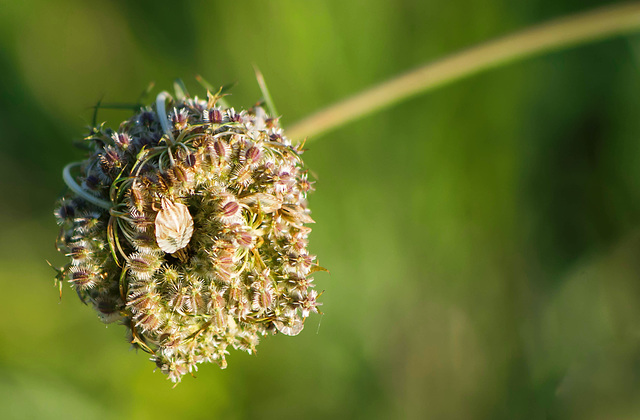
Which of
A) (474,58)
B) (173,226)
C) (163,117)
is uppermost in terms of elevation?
(474,58)

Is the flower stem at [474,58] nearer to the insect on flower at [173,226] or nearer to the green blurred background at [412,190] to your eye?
the insect on flower at [173,226]

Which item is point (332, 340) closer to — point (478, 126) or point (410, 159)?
point (410, 159)

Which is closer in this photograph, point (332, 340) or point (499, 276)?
point (332, 340)

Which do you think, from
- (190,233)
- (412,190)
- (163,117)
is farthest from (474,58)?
(412,190)

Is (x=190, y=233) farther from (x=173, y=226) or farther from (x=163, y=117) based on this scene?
(x=163, y=117)

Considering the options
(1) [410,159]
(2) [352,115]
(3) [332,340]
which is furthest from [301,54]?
(3) [332,340]

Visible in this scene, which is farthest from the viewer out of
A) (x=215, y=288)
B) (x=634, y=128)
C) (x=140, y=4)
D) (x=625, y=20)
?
(x=634, y=128)
